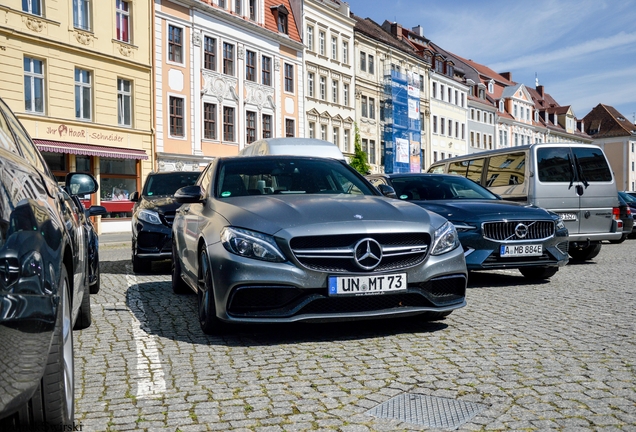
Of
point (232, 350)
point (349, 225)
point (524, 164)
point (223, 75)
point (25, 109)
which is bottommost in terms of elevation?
point (232, 350)

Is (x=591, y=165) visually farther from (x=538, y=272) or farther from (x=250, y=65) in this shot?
(x=250, y=65)

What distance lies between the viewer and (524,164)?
12.6 metres

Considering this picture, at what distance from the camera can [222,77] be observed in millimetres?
36250

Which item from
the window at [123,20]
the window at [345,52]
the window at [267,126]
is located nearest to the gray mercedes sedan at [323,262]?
the window at [123,20]

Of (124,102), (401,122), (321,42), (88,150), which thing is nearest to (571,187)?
(88,150)

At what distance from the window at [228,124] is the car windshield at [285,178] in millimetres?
30240

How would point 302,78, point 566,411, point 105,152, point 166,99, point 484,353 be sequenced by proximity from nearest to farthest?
point 566,411 < point 484,353 < point 105,152 < point 166,99 < point 302,78

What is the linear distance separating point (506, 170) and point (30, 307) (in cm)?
1172

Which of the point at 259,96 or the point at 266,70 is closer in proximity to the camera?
the point at 259,96

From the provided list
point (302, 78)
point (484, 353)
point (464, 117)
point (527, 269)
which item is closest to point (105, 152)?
point (302, 78)

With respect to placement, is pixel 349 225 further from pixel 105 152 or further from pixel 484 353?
pixel 105 152

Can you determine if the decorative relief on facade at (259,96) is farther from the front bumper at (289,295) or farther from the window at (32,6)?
the front bumper at (289,295)

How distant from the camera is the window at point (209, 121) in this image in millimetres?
Answer: 35406

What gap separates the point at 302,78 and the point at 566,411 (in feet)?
135
